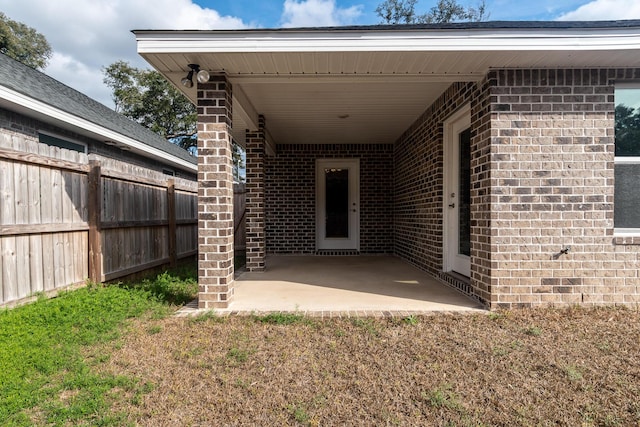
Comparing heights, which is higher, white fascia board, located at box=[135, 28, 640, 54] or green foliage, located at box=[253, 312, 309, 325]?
white fascia board, located at box=[135, 28, 640, 54]

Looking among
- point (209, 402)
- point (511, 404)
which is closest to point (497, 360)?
point (511, 404)

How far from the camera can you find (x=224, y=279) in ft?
11.7

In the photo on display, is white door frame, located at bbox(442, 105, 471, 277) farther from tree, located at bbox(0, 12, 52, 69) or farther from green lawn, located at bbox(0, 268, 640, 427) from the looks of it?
tree, located at bbox(0, 12, 52, 69)

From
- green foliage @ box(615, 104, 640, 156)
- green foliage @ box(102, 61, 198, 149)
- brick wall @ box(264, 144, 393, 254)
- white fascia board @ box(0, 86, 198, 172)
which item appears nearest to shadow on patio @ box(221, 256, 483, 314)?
brick wall @ box(264, 144, 393, 254)

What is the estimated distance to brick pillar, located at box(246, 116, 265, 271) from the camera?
5.81m

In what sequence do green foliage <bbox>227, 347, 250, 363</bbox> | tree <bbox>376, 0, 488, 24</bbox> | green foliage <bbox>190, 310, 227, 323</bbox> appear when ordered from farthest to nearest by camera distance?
1. tree <bbox>376, 0, 488, 24</bbox>
2. green foliage <bbox>190, 310, 227, 323</bbox>
3. green foliage <bbox>227, 347, 250, 363</bbox>

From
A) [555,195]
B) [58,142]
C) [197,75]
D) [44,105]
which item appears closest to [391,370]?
[555,195]

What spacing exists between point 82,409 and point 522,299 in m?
3.81

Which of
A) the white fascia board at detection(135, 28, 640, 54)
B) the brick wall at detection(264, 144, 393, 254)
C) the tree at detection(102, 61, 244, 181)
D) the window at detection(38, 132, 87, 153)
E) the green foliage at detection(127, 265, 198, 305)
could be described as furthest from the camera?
the tree at detection(102, 61, 244, 181)

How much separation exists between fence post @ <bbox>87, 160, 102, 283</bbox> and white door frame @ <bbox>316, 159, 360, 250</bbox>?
15.7 feet

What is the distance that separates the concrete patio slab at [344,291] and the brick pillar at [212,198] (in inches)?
11.0

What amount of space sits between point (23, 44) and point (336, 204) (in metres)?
21.0

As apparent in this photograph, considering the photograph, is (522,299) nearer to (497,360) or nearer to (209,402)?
(497,360)

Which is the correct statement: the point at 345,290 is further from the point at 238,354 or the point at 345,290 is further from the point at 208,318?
the point at 238,354
